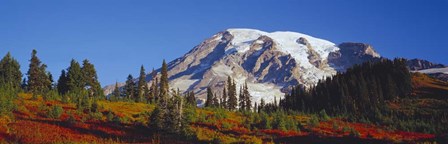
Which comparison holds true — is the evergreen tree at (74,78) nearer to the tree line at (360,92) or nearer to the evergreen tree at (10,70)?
the evergreen tree at (10,70)

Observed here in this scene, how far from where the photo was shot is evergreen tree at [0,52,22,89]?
98.8 m

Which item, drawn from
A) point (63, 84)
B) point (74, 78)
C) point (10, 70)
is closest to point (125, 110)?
point (74, 78)

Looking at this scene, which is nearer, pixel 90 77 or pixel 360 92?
pixel 90 77

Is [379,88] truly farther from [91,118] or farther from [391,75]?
[91,118]

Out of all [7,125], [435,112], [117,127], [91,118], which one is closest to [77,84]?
[91,118]

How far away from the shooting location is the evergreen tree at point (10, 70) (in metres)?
98.8

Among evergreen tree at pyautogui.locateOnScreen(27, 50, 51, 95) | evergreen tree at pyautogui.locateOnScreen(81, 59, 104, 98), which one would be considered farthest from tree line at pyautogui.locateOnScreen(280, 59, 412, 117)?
evergreen tree at pyautogui.locateOnScreen(27, 50, 51, 95)

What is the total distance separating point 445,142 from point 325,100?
324 ft

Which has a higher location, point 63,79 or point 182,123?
point 63,79

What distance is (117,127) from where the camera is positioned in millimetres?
37969

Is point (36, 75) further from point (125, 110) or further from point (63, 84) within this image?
point (125, 110)

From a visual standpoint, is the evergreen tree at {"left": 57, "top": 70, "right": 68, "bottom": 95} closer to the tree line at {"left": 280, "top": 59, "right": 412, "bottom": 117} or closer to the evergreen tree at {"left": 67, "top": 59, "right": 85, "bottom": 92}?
the evergreen tree at {"left": 67, "top": 59, "right": 85, "bottom": 92}

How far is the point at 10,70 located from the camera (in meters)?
99.1

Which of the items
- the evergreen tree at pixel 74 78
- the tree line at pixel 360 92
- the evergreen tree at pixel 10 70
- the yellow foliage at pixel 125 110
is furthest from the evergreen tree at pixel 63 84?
the tree line at pixel 360 92
